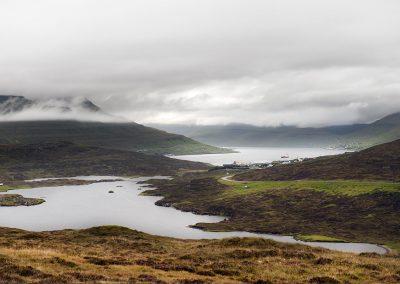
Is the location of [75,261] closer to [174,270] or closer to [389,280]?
[174,270]

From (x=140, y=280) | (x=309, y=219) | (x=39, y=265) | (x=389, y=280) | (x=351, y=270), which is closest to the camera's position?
(x=140, y=280)

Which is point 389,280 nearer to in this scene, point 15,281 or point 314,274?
point 314,274

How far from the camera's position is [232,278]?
1577 inches

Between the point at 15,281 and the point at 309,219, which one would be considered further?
the point at 309,219

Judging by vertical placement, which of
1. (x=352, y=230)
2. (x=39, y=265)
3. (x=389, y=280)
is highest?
(x=39, y=265)

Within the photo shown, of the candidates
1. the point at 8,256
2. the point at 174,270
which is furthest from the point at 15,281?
the point at 174,270

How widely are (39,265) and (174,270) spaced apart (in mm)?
11913

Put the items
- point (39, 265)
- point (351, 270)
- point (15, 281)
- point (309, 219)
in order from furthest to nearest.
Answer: point (309, 219) → point (351, 270) → point (39, 265) → point (15, 281)

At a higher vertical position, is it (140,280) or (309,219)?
(140,280)

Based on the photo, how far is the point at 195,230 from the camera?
552 ft

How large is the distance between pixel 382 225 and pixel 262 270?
469 feet

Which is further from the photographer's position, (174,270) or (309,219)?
(309,219)

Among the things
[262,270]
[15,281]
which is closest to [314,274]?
[262,270]

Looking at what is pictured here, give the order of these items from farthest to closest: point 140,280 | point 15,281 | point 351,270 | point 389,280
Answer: point 351,270 < point 389,280 < point 140,280 < point 15,281
